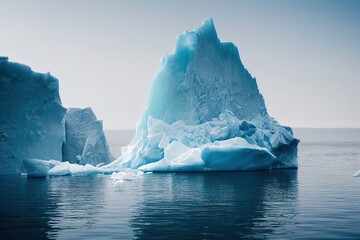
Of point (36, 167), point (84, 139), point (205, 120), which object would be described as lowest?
point (36, 167)

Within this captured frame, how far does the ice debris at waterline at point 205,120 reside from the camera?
2814cm

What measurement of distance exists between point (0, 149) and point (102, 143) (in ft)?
28.7

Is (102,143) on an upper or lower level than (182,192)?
upper

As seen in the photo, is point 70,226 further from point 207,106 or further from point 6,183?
point 207,106

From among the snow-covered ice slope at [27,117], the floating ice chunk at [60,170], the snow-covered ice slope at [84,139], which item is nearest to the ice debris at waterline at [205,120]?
the snow-covered ice slope at [84,139]

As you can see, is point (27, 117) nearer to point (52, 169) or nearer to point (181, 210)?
point (52, 169)

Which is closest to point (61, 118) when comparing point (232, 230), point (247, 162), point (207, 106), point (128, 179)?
point (128, 179)

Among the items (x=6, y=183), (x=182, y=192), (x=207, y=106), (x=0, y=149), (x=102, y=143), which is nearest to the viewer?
(x=182, y=192)

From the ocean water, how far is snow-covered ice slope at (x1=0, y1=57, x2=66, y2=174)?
506 cm

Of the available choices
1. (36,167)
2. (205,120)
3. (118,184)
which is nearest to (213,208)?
Answer: (118,184)

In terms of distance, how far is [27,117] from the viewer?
91.9ft

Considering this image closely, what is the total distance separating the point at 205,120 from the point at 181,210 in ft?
56.1

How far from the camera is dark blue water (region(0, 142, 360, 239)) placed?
10.8 meters

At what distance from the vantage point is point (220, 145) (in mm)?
27984
